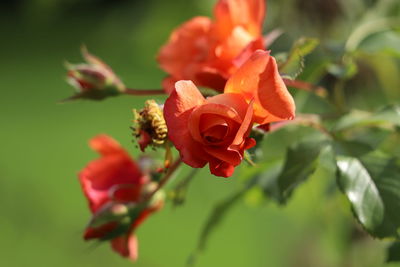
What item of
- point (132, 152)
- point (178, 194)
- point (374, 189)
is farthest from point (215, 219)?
point (132, 152)

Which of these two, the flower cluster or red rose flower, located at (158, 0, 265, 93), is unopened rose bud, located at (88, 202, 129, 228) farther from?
red rose flower, located at (158, 0, 265, 93)

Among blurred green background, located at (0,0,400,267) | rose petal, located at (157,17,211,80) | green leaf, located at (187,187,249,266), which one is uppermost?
rose petal, located at (157,17,211,80)

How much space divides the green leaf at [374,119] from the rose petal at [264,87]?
165mm

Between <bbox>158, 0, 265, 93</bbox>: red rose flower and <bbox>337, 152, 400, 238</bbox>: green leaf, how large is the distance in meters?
0.12

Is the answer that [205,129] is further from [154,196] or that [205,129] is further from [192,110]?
[154,196]

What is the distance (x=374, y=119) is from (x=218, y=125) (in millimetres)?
202

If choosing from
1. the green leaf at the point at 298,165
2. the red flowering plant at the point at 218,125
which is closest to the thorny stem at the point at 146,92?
the red flowering plant at the point at 218,125

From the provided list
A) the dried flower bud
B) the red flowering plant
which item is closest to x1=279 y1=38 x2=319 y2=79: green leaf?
the red flowering plant

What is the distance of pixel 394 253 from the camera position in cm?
64

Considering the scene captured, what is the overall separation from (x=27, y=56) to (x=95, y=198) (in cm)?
462

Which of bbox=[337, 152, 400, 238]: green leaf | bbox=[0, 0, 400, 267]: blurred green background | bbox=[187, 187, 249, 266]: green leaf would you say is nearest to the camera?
bbox=[337, 152, 400, 238]: green leaf

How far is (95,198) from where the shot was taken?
0.61 m

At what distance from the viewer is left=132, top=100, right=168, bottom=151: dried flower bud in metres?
0.52

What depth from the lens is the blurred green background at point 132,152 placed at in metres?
1.26
